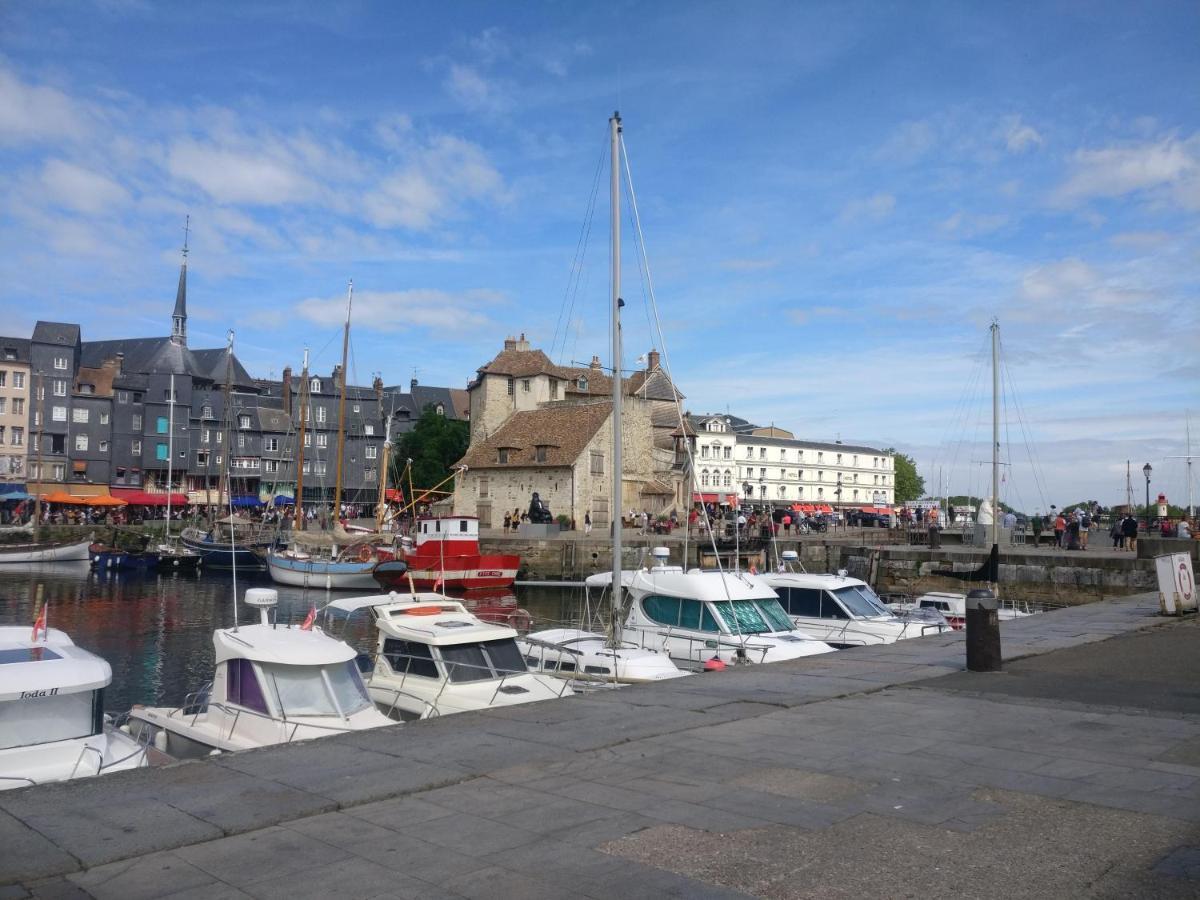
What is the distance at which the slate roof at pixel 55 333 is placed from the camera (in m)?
82.6

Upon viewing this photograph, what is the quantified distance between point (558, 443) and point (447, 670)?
140ft

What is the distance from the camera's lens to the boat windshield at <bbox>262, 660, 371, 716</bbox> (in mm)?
12500

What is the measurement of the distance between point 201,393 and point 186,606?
Answer: 5588 cm

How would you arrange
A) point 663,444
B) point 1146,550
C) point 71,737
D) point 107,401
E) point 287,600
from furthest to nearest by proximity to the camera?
point 107,401
point 663,444
point 287,600
point 1146,550
point 71,737

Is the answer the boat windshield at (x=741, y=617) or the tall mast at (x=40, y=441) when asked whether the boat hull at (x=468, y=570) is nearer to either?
the boat windshield at (x=741, y=617)

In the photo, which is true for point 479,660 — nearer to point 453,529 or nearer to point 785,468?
point 453,529

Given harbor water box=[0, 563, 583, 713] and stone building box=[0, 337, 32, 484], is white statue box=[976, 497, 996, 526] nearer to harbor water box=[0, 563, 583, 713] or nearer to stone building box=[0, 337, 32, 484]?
harbor water box=[0, 563, 583, 713]

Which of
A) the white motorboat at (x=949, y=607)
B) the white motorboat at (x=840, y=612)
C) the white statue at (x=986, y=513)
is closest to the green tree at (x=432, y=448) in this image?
the white statue at (x=986, y=513)

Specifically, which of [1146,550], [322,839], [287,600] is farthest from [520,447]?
[322,839]

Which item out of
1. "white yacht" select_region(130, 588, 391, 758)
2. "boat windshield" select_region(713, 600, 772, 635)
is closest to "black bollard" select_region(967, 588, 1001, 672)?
"boat windshield" select_region(713, 600, 772, 635)

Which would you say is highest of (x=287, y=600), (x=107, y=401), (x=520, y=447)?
(x=107, y=401)

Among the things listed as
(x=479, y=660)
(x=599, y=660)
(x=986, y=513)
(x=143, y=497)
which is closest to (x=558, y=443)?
(x=986, y=513)

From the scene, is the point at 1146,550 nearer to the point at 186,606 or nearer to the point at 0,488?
the point at 186,606

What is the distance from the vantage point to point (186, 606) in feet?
127
